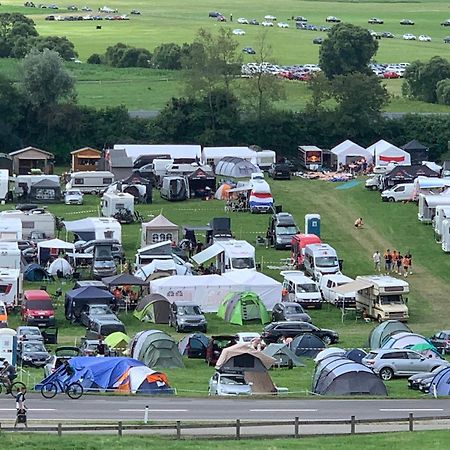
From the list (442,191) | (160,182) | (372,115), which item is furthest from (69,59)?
(442,191)

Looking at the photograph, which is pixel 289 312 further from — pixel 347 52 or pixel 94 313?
pixel 347 52

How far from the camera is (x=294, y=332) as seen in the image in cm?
4466

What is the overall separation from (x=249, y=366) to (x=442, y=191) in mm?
32944

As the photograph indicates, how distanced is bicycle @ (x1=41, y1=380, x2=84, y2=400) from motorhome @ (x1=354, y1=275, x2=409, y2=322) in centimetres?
1612

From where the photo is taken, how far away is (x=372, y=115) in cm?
8700

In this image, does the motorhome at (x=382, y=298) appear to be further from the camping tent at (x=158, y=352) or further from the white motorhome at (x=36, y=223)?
the white motorhome at (x=36, y=223)

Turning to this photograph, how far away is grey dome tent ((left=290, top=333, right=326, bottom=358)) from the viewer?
4297 centimetres

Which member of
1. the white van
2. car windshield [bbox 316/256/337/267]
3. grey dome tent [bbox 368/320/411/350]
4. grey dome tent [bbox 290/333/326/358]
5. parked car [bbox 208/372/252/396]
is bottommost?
the white van

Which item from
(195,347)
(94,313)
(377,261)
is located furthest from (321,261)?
(195,347)

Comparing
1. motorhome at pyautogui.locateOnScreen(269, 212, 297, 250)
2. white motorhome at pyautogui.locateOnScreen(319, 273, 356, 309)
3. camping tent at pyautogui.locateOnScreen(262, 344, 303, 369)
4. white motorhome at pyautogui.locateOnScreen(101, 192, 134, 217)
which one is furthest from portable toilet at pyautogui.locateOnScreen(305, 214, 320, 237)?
camping tent at pyautogui.locateOnScreen(262, 344, 303, 369)

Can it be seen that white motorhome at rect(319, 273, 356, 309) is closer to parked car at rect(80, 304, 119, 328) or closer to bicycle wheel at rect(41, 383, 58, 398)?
parked car at rect(80, 304, 119, 328)

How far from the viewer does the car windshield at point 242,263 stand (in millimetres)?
53594

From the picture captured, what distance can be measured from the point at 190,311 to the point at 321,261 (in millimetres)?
7747

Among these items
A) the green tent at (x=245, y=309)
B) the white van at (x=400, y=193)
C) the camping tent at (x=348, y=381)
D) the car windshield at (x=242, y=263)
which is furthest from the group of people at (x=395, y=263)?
the camping tent at (x=348, y=381)
